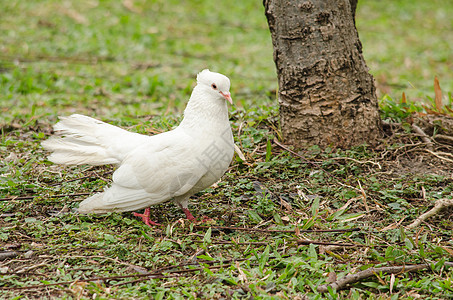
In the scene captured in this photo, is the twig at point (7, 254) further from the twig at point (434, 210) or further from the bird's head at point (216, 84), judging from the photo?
the twig at point (434, 210)

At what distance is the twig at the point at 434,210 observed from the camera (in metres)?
3.64

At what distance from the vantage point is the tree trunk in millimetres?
4363

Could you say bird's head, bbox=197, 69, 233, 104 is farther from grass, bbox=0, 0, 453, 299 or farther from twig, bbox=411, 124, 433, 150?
twig, bbox=411, 124, 433, 150

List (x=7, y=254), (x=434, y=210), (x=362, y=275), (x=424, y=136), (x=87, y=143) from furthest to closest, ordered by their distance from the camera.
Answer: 1. (x=424, y=136)
2. (x=87, y=143)
3. (x=434, y=210)
4. (x=7, y=254)
5. (x=362, y=275)

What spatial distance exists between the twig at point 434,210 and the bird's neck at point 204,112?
1561 millimetres

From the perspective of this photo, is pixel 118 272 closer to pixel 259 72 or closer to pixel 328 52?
pixel 328 52

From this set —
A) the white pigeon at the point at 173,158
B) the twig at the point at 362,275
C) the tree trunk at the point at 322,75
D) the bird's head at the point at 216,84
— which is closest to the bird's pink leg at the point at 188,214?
the white pigeon at the point at 173,158

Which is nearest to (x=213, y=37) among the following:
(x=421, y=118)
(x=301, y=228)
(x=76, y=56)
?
(x=76, y=56)

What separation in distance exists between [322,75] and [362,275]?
1.93 meters

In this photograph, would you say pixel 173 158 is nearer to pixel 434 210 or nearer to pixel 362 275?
pixel 362 275

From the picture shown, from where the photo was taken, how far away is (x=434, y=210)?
373cm

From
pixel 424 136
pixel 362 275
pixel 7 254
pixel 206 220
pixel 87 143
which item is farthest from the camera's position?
pixel 424 136

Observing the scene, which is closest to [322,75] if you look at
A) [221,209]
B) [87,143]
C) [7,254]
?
[221,209]

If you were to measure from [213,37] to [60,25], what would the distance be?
281 centimetres
